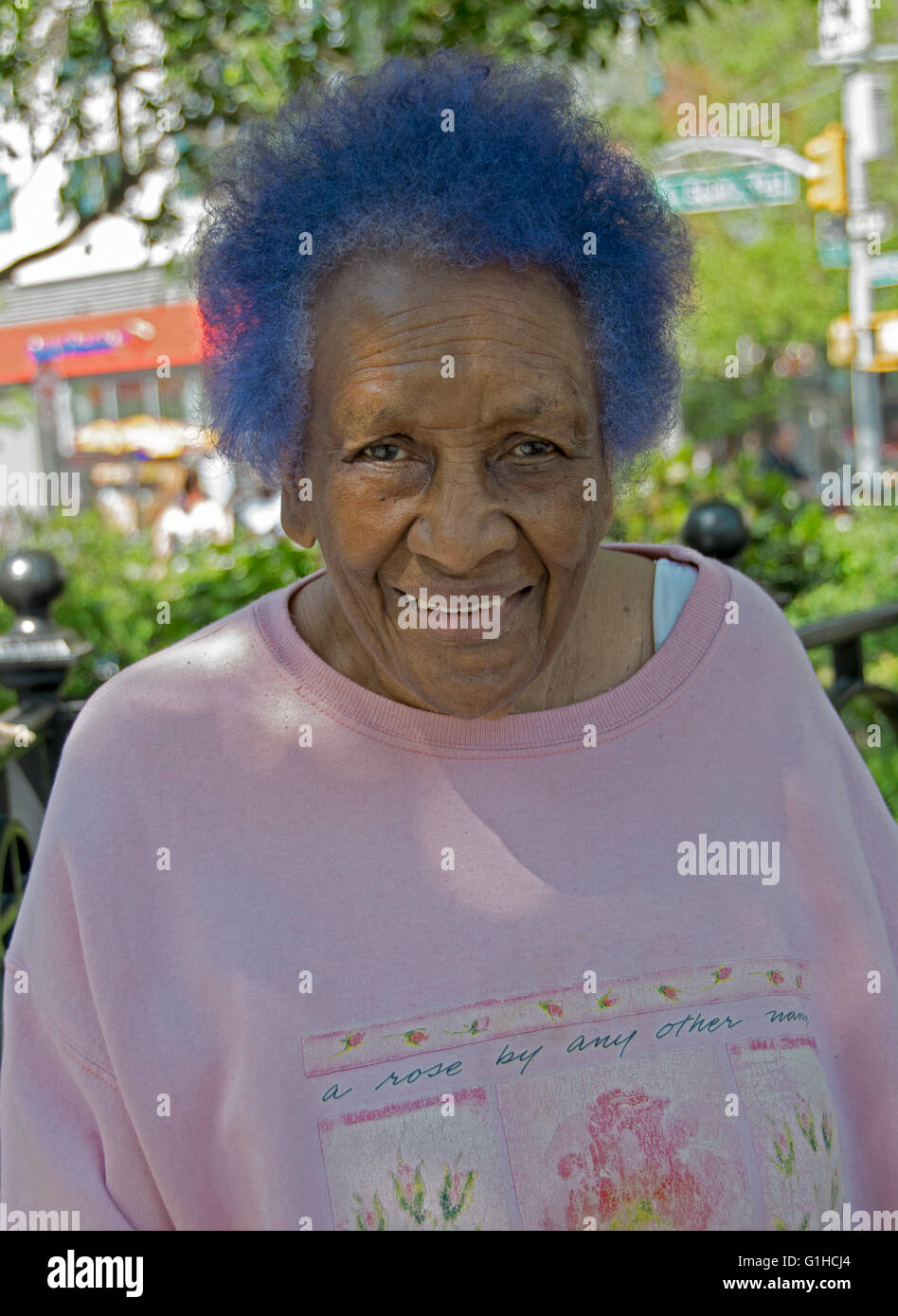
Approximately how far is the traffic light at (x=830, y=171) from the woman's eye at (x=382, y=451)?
9746 millimetres

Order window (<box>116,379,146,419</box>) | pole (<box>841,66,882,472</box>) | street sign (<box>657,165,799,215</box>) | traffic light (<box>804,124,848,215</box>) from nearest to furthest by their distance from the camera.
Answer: street sign (<box>657,165,799,215</box>), pole (<box>841,66,882,472</box>), traffic light (<box>804,124,848,215</box>), window (<box>116,379,146,419</box>)

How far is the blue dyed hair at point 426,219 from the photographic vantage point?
1471mm

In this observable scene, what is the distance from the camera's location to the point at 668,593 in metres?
1.87

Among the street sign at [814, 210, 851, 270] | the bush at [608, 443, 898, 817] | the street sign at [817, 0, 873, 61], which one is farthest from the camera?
the street sign at [814, 210, 851, 270]

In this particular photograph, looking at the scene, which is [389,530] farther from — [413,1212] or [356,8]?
[356,8]

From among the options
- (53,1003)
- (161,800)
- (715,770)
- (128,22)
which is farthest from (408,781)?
(128,22)

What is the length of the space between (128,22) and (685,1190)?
409 centimetres

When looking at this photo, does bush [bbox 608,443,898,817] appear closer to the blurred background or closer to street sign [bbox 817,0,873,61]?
the blurred background

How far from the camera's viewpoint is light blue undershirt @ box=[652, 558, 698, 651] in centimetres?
183

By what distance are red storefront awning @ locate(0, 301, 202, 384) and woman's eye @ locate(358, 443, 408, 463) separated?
80.9 feet

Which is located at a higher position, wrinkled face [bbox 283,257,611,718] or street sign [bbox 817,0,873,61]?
street sign [bbox 817,0,873,61]

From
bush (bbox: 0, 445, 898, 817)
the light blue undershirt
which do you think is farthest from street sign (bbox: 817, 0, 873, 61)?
the light blue undershirt

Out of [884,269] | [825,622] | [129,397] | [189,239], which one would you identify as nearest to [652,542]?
[825,622]

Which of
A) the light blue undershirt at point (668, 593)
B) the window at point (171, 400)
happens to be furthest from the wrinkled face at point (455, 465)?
the window at point (171, 400)
